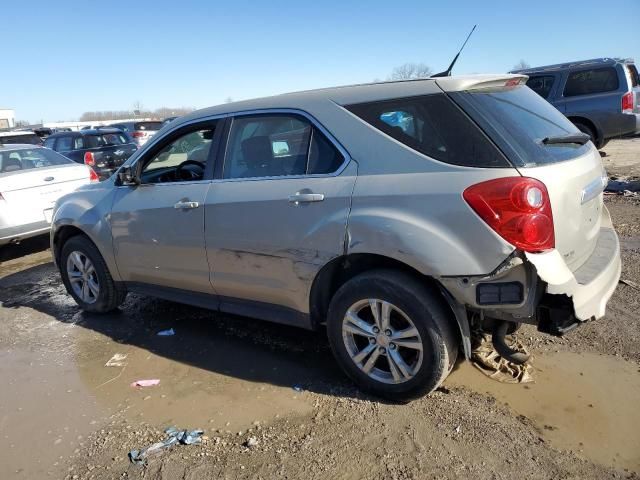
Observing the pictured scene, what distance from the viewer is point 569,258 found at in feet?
8.93

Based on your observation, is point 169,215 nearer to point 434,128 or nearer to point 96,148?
point 434,128

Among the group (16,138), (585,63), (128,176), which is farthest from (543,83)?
(16,138)

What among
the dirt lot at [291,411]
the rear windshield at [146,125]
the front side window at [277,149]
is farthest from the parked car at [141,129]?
the front side window at [277,149]

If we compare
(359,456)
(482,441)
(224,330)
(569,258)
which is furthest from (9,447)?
(569,258)

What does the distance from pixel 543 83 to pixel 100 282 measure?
1032 centimetres

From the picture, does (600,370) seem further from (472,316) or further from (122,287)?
(122,287)

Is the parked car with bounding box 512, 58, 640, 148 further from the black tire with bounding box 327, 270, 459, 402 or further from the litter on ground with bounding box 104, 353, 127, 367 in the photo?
the litter on ground with bounding box 104, 353, 127, 367

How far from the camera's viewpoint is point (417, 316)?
2.80 metres

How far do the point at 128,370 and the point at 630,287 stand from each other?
4.24 meters

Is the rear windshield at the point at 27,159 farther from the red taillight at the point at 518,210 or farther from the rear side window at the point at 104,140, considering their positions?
the red taillight at the point at 518,210

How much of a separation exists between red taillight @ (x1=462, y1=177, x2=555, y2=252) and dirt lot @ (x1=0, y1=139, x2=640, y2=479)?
1061 millimetres

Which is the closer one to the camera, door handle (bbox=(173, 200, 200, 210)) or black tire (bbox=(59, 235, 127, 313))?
door handle (bbox=(173, 200, 200, 210))

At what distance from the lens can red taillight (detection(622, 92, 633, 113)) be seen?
1027 cm

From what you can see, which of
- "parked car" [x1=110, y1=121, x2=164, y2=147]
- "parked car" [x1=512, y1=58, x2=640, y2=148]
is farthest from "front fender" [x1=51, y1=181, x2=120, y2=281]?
"parked car" [x1=110, y1=121, x2=164, y2=147]
